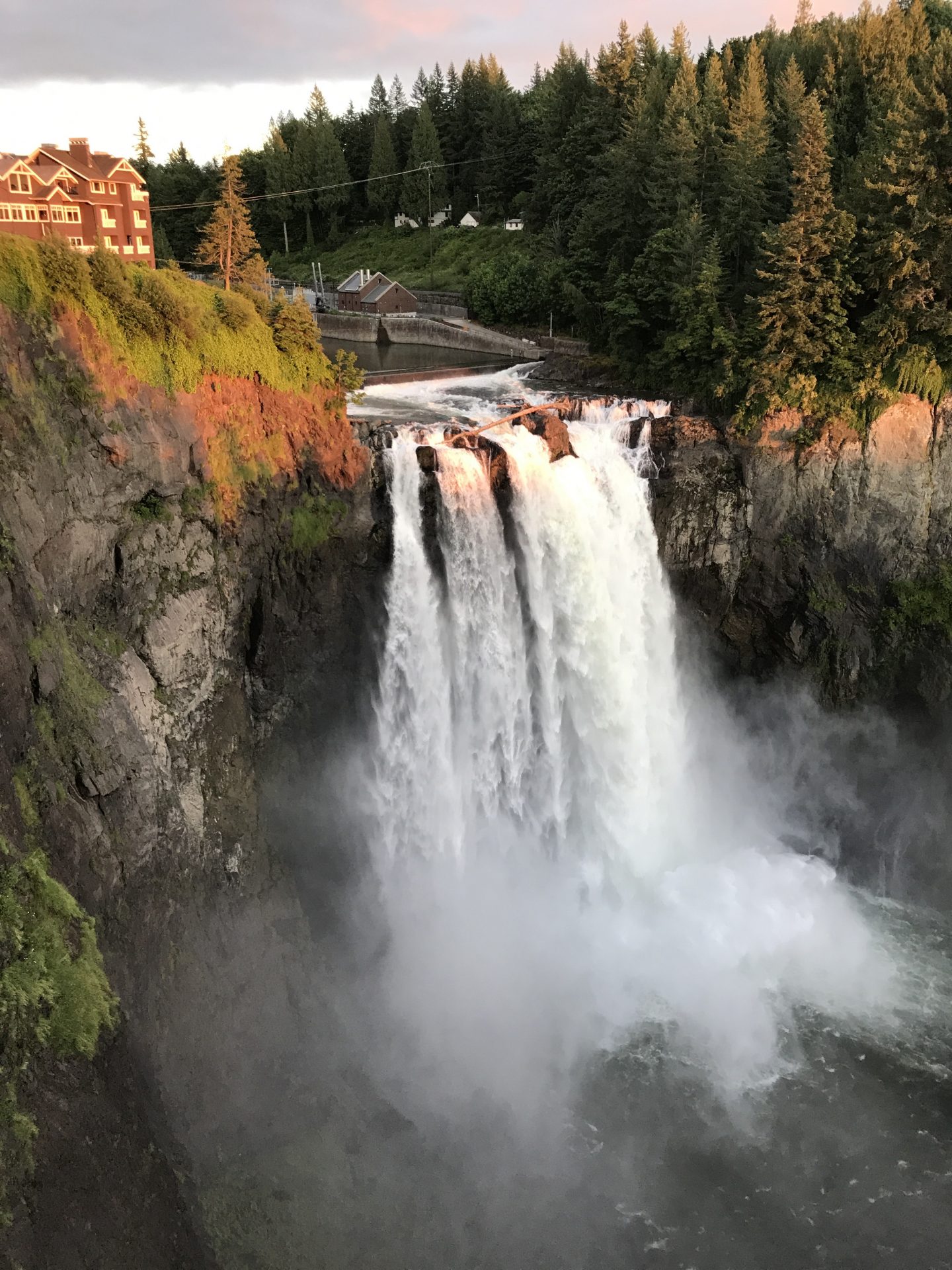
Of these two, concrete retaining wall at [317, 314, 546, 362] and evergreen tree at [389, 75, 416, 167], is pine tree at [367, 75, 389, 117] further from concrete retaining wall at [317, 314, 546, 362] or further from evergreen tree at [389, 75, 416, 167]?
concrete retaining wall at [317, 314, 546, 362]

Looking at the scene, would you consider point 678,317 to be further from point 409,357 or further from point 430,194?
point 430,194

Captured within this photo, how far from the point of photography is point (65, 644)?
58.6ft

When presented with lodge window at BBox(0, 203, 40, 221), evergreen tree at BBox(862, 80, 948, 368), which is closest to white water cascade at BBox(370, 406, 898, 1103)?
evergreen tree at BBox(862, 80, 948, 368)

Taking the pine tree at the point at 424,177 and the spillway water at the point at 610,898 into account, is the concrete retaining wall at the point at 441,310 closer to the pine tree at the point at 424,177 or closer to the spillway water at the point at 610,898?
the spillway water at the point at 610,898

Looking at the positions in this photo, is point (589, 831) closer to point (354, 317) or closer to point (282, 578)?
point (282, 578)

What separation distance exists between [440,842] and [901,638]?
16349 mm

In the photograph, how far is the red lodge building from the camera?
74.6 feet

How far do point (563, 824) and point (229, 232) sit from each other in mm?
19018

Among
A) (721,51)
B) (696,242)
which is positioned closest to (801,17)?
(721,51)

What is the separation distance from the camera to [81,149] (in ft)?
80.2

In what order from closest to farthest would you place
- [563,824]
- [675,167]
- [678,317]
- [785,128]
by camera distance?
[563,824], [678,317], [675,167], [785,128]

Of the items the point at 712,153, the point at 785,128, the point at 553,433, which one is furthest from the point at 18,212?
the point at 785,128

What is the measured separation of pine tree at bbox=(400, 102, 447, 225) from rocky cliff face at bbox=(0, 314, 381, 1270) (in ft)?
231

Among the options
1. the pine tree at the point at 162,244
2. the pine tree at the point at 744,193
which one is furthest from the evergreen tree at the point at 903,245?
the pine tree at the point at 162,244
